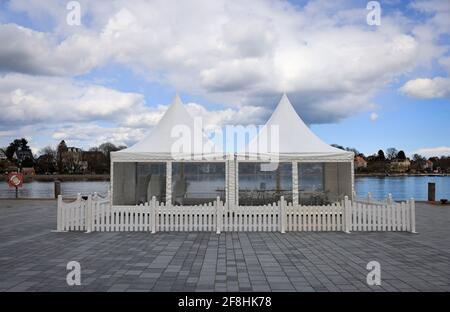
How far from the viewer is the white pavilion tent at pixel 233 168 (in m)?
12.4

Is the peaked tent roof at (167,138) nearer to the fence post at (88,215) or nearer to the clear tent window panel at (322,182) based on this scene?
the fence post at (88,215)

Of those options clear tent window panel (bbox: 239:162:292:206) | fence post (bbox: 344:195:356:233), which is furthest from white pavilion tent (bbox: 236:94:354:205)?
fence post (bbox: 344:195:356:233)

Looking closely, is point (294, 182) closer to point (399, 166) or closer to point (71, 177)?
point (71, 177)

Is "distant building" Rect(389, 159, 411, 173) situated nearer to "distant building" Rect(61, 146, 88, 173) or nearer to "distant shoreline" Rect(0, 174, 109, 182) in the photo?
"distant shoreline" Rect(0, 174, 109, 182)

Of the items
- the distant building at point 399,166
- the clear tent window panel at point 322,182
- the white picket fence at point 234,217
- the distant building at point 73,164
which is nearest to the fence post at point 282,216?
the white picket fence at point 234,217

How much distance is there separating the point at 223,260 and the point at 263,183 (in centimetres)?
818

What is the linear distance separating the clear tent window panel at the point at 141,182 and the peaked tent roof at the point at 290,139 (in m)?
4.08

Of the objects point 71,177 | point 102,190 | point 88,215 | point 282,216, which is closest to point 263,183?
point 282,216

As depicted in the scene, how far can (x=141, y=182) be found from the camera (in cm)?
1498

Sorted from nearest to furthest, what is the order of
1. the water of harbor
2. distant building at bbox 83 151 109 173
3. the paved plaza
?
the paved plaza → the water of harbor → distant building at bbox 83 151 109 173

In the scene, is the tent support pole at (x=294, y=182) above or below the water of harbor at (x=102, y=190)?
above

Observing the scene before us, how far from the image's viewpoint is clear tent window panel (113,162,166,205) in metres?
14.2
